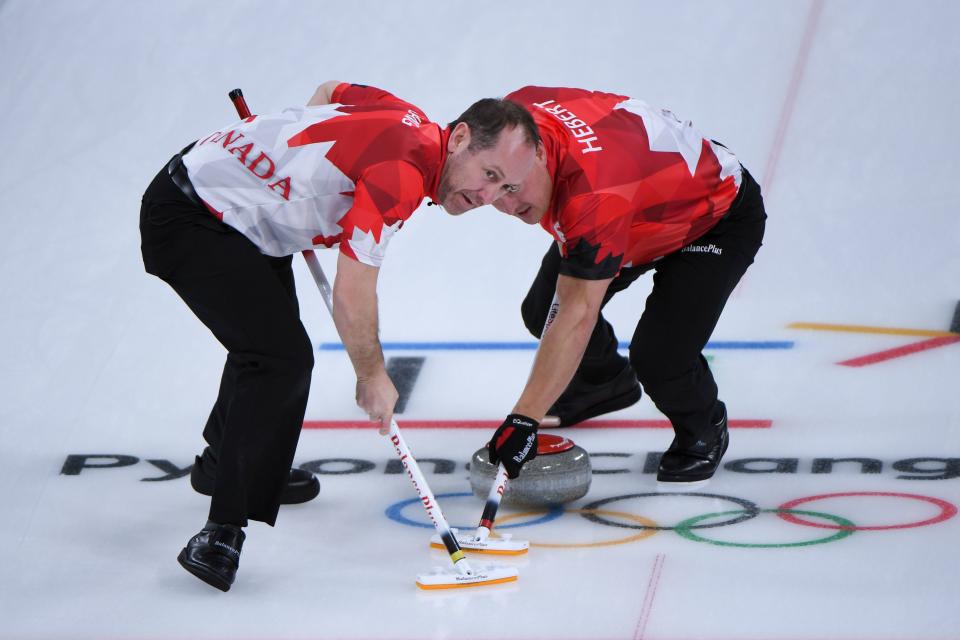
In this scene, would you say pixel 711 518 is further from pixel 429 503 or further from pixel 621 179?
pixel 621 179

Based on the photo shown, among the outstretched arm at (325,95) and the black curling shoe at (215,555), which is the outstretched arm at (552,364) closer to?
the black curling shoe at (215,555)

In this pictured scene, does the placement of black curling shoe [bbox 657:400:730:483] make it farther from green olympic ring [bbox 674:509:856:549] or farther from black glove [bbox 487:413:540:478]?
black glove [bbox 487:413:540:478]

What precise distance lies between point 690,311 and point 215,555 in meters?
1.50

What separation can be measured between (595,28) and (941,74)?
1826 millimetres

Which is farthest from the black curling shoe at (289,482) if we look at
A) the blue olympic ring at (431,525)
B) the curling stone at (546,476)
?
the curling stone at (546,476)

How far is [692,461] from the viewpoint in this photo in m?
3.65

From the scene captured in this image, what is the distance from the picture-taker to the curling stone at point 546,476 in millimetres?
3344

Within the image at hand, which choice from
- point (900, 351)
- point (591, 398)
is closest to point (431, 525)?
point (591, 398)

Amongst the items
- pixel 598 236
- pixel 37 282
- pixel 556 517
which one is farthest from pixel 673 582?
pixel 37 282

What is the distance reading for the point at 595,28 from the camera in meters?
6.82

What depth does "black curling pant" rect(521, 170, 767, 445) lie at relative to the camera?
3551 mm

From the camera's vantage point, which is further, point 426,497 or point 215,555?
point 426,497

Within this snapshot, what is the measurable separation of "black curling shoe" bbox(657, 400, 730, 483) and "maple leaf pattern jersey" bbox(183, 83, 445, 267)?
1.23m

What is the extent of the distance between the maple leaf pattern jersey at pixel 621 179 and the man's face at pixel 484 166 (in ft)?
0.47
